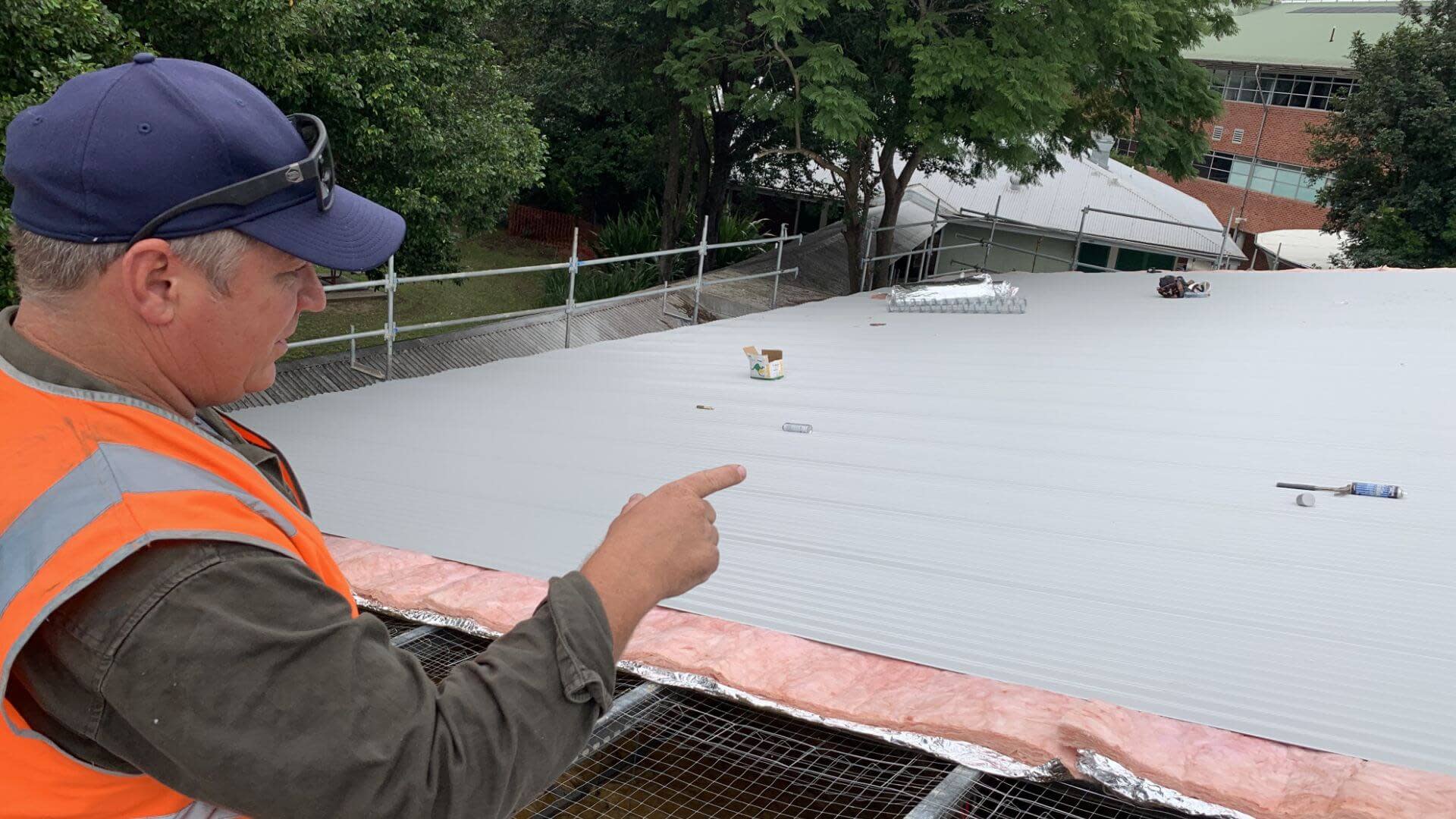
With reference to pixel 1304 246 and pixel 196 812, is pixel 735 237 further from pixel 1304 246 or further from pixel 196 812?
pixel 196 812

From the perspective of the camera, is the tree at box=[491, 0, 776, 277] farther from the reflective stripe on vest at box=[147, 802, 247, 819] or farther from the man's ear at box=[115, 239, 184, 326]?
the reflective stripe on vest at box=[147, 802, 247, 819]

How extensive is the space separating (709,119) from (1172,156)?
7.86 m

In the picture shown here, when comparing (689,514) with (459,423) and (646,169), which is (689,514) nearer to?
(459,423)

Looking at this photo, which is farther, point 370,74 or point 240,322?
point 370,74

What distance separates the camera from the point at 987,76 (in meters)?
11.9

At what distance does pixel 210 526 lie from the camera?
929 mm

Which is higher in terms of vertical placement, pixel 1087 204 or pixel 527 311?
pixel 1087 204

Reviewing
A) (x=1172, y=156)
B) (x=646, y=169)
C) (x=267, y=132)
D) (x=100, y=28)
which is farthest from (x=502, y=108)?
(x=646, y=169)

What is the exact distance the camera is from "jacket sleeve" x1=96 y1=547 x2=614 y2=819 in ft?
2.91

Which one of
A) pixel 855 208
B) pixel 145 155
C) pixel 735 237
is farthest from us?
pixel 735 237

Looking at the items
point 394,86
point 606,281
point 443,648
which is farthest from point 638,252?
point 443,648

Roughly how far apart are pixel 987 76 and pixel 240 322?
1204 centimetres

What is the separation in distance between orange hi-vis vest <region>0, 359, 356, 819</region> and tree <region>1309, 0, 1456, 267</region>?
24753mm

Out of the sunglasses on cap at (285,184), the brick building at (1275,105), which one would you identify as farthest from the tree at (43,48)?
the brick building at (1275,105)
